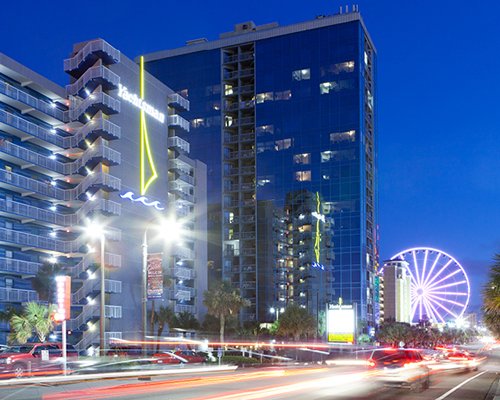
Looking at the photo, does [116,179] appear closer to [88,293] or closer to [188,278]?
[88,293]

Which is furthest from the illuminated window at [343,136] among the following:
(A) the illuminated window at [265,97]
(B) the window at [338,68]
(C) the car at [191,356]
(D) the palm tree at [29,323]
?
(D) the palm tree at [29,323]

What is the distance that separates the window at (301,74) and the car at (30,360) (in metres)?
107

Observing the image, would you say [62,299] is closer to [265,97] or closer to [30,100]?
[30,100]

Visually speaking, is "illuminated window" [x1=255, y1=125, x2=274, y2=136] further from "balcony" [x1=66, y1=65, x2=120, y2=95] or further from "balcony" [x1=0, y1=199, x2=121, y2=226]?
"balcony" [x1=0, y1=199, x2=121, y2=226]

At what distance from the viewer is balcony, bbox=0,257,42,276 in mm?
58659

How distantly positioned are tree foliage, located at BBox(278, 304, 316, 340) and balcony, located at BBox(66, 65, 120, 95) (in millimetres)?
42035

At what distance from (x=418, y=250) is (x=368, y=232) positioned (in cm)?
1269

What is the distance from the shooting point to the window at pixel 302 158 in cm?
14188

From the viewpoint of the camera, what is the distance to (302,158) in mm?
142625

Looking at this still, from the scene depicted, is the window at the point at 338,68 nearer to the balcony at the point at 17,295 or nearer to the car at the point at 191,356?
the balcony at the point at 17,295

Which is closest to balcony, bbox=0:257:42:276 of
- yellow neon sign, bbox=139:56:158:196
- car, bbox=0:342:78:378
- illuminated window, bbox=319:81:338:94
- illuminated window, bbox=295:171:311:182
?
yellow neon sign, bbox=139:56:158:196

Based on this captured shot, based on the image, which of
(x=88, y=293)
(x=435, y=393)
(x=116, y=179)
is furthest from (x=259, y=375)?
(x=116, y=179)

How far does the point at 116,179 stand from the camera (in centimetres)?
6938

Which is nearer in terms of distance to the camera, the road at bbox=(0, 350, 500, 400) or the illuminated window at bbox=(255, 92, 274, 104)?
the road at bbox=(0, 350, 500, 400)
